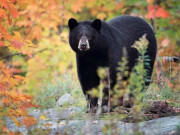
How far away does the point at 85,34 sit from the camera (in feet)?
21.1

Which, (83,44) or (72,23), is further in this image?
(72,23)

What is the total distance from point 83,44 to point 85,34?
0.23m

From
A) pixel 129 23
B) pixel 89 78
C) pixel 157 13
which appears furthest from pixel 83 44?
pixel 157 13

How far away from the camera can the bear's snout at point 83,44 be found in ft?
20.5

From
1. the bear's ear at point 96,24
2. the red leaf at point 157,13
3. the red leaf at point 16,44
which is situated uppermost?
the red leaf at point 157,13

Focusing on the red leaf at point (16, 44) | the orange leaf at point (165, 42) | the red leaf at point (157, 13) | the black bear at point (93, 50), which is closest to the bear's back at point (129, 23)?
the black bear at point (93, 50)

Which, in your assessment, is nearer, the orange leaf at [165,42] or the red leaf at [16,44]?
the red leaf at [16,44]

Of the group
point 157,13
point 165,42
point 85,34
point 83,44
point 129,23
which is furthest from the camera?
point 165,42

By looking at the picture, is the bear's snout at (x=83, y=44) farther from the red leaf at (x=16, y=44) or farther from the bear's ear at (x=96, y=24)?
the red leaf at (x=16, y=44)

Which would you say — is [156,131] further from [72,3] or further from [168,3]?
[72,3]

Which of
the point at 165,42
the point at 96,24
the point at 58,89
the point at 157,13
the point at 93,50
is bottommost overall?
the point at 58,89

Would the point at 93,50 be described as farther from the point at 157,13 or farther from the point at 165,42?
the point at 165,42

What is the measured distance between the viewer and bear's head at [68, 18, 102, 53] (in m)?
6.37

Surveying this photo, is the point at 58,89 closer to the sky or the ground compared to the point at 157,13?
closer to the ground
